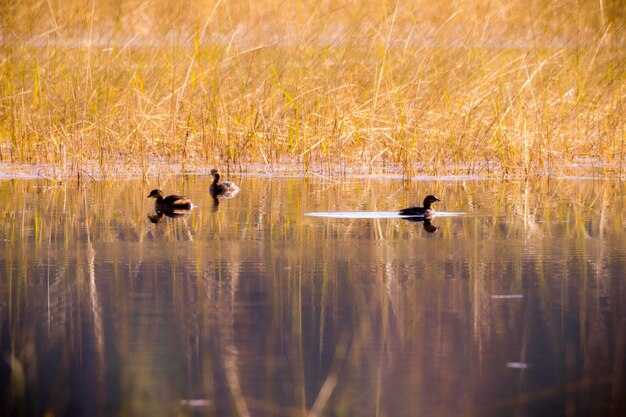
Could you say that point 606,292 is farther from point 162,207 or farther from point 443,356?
point 162,207

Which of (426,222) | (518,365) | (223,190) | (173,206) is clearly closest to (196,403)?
(518,365)

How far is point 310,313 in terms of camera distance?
6422mm

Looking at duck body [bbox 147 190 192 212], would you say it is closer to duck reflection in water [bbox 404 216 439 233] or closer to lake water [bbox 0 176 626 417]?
lake water [bbox 0 176 626 417]

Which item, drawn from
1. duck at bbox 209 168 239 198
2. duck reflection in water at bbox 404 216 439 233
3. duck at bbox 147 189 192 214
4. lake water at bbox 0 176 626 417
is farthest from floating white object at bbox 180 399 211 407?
duck at bbox 209 168 239 198

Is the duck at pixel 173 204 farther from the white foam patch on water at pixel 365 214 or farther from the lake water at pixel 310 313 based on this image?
the white foam patch on water at pixel 365 214

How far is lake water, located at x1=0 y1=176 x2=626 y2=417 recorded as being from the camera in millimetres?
4973

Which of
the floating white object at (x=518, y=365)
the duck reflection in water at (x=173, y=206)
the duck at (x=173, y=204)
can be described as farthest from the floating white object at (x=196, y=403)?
the duck at (x=173, y=204)

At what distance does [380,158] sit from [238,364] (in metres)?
10.9

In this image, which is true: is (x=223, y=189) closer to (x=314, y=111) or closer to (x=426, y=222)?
(x=426, y=222)

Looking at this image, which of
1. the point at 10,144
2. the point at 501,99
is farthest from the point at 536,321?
the point at 10,144

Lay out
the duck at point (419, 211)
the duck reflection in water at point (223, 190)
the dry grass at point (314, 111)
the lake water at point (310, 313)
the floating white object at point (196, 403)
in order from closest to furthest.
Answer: the floating white object at point (196, 403)
the lake water at point (310, 313)
the duck at point (419, 211)
the duck reflection in water at point (223, 190)
the dry grass at point (314, 111)

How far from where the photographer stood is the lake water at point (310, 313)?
4.97 meters

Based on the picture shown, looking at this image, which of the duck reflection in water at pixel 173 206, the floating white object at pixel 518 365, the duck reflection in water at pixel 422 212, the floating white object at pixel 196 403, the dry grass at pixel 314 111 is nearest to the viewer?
the floating white object at pixel 196 403

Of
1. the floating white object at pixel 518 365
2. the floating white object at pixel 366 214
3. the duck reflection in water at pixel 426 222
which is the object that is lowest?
the floating white object at pixel 518 365
